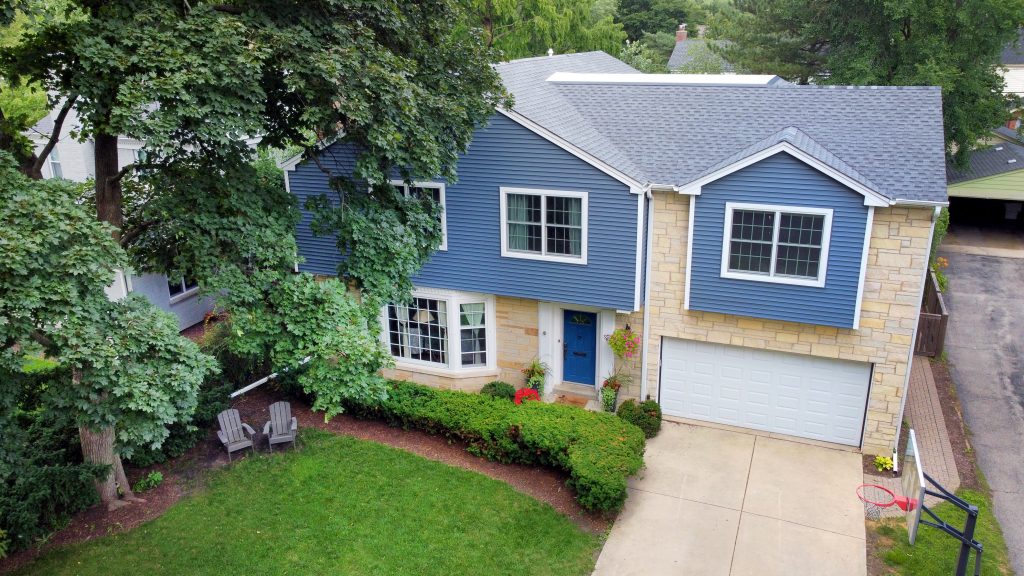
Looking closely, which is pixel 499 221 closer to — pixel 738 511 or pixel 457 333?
pixel 457 333

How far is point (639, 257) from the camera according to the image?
15336 mm

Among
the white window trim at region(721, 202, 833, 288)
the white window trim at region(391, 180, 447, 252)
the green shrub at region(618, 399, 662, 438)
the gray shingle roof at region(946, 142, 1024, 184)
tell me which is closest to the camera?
the white window trim at region(721, 202, 833, 288)

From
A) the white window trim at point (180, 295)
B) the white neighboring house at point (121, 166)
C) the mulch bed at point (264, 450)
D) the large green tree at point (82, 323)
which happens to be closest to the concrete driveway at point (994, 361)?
the mulch bed at point (264, 450)

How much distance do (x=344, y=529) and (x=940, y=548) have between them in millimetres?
10310

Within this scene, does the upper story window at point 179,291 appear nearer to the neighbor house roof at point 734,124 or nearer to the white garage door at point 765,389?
the neighbor house roof at point 734,124

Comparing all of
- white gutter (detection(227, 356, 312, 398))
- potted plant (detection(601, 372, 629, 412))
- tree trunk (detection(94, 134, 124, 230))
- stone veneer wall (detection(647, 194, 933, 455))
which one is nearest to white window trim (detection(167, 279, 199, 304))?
white gutter (detection(227, 356, 312, 398))

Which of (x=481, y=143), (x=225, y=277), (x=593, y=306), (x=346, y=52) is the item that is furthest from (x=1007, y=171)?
(x=225, y=277)

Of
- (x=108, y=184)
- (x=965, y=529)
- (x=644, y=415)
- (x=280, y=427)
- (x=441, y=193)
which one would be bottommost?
(x=644, y=415)

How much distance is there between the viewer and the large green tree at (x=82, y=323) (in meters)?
8.40

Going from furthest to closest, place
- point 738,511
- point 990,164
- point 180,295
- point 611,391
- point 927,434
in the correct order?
point 990,164 → point 180,295 → point 611,391 → point 927,434 → point 738,511

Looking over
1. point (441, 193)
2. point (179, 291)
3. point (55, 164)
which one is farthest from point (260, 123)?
point (55, 164)

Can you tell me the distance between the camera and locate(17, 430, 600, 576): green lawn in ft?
38.6

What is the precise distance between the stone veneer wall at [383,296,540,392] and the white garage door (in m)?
3.30

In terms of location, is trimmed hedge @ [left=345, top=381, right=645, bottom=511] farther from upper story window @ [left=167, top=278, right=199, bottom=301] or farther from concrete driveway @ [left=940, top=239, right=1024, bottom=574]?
upper story window @ [left=167, top=278, right=199, bottom=301]
